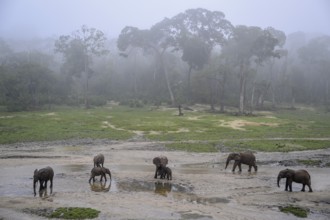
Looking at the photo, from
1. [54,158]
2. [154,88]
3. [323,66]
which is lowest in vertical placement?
[54,158]

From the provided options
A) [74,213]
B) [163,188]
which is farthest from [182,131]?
[74,213]

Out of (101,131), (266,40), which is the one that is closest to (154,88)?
(266,40)

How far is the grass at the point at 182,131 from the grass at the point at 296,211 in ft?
67.4

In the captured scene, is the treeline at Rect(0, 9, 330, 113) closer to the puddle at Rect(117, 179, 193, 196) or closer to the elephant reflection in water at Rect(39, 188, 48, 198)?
the puddle at Rect(117, 179, 193, 196)

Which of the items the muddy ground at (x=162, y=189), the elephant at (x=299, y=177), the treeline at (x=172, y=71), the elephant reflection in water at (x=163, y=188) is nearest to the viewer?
the muddy ground at (x=162, y=189)

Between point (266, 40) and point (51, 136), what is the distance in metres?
47.0

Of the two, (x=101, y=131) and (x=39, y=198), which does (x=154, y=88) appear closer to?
(x=101, y=131)

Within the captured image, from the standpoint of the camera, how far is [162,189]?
22.2m

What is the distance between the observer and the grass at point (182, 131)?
4256 centimetres

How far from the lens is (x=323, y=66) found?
11375cm

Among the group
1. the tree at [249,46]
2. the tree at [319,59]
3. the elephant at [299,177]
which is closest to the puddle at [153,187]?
the elephant at [299,177]

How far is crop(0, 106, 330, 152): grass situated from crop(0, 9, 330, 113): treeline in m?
18.0

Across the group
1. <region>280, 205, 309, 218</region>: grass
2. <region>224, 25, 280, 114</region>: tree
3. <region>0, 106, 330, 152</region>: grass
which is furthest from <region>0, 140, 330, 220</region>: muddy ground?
<region>224, 25, 280, 114</region>: tree

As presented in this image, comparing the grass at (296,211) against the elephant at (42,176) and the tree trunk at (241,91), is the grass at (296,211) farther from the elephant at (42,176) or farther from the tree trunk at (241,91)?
the tree trunk at (241,91)
